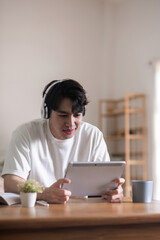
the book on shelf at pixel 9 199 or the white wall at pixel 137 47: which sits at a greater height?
the white wall at pixel 137 47

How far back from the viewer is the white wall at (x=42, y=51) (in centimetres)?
512

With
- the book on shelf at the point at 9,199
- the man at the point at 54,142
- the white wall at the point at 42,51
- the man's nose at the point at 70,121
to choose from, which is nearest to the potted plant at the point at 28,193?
the book on shelf at the point at 9,199

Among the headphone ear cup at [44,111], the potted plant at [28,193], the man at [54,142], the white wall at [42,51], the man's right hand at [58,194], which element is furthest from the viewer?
the white wall at [42,51]

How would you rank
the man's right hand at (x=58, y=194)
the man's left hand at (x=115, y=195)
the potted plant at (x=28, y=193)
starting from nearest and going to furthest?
1. the potted plant at (x=28, y=193)
2. the man's right hand at (x=58, y=194)
3. the man's left hand at (x=115, y=195)

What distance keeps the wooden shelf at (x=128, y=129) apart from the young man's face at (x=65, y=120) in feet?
10.5

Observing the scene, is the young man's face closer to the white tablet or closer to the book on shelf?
the white tablet

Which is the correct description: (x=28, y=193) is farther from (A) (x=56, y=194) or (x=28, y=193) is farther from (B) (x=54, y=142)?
(B) (x=54, y=142)

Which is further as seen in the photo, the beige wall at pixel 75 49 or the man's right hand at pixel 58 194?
the beige wall at pixel 75 49

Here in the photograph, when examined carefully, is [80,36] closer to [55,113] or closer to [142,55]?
[142,55]

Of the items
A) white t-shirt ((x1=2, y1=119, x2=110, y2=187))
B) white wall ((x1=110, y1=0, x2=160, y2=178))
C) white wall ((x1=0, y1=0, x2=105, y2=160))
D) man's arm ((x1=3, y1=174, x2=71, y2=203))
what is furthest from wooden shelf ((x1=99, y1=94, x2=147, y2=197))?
man's arm ((x1=3, y1=174, x2=71, y2=203))

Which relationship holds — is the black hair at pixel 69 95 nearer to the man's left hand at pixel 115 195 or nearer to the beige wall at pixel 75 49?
the man's left hand at pixel 115 195

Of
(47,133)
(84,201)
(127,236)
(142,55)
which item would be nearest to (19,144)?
(47,133)

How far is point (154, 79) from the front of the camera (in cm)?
502

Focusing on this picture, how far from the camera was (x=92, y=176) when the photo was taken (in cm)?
165
